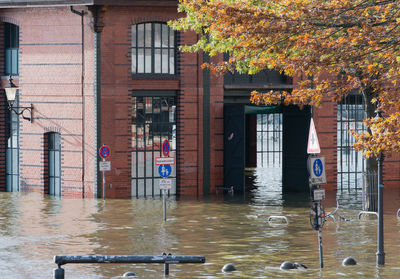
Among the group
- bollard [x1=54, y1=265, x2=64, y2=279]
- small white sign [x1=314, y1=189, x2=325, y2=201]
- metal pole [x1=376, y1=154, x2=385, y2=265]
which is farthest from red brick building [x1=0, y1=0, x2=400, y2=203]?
bollard [x1=54, y1=265, x2=64, y2=279]

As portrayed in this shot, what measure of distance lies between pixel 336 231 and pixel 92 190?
1214 centimetres

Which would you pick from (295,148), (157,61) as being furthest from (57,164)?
(295,148)

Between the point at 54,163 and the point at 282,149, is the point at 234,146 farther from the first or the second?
the point at 54,163

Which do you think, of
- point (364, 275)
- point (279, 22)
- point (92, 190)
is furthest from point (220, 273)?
point (92, 190)

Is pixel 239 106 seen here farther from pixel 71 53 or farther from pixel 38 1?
pixel 38 1

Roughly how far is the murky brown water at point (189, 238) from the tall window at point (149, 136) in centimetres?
241

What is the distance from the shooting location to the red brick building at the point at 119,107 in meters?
30.9

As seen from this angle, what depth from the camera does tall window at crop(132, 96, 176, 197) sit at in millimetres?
31686

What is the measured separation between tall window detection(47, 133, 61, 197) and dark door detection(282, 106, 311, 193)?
9.69m

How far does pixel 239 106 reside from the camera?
32.2 metres

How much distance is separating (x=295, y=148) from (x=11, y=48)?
13028 mm

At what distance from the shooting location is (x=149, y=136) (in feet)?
105

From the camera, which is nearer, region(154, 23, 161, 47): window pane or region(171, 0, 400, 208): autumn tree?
region(171, 0, 400, 208): autumn tree

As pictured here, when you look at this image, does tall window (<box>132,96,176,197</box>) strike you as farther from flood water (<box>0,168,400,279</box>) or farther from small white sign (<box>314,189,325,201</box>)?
small white sign (<box>314,189,325,201</box>)
